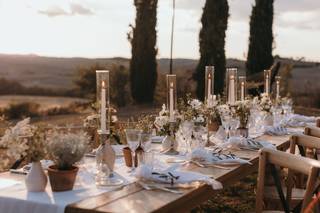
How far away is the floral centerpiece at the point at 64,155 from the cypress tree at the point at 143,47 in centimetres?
1027

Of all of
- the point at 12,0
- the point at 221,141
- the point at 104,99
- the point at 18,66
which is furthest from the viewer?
the point at 18,66

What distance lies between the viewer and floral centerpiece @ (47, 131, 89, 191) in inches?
88.7

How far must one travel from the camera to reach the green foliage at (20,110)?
9633mm

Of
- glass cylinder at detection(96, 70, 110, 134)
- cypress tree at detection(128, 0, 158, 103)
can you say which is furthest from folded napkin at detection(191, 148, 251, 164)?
cypress tree at detection(128, 0, 158, 103)

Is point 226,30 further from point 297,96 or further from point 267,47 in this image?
point 297,96

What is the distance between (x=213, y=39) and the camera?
38.2 feet

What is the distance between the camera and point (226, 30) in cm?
1179

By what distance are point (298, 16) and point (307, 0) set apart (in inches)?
21.3

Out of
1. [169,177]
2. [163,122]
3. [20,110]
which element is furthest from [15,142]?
[20,110]

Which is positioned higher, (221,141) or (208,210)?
(221,141)

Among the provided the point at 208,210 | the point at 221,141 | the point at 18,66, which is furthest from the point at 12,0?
the point at 221,141

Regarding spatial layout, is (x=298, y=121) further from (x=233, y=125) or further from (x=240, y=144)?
(x=240, y=144)

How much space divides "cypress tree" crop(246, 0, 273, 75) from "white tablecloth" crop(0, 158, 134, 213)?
9.69m

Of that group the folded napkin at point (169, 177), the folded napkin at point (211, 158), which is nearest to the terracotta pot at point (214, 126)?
the folded napkin at point (211, 158)
